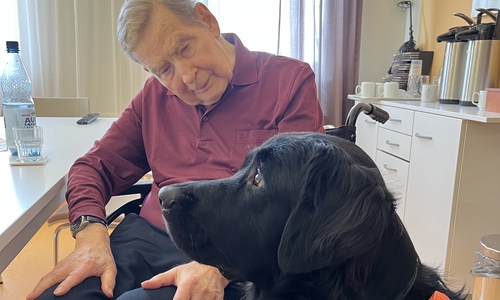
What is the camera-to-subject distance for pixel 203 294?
0.90 metres

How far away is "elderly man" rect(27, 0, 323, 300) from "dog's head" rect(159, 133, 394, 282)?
8.5 inches

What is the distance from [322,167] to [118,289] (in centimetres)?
59

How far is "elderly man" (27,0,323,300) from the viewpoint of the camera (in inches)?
42.8

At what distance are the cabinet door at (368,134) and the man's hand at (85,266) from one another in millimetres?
2215

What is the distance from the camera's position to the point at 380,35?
12.0 feet

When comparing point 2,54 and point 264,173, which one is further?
point 2,54

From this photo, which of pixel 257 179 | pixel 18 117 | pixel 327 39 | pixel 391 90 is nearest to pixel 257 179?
pixel 257 179

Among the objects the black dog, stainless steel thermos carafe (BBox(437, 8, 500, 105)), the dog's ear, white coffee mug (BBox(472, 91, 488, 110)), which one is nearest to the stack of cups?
stainless steel thermos carafe (BBox(437, 8, 500, 105))

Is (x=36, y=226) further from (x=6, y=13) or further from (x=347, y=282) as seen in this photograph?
(x=6, y=13)

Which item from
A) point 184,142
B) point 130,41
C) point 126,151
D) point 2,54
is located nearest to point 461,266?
point 184,142

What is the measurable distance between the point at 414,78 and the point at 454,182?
1.27m

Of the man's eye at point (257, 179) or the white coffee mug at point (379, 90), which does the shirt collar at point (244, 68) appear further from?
the white coffee mug at point (379, 90)

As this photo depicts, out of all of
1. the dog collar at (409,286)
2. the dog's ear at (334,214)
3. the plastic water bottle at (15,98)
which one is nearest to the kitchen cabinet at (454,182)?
the dog collar at (409,286)

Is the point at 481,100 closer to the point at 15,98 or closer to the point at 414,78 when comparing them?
the point at 414,78
